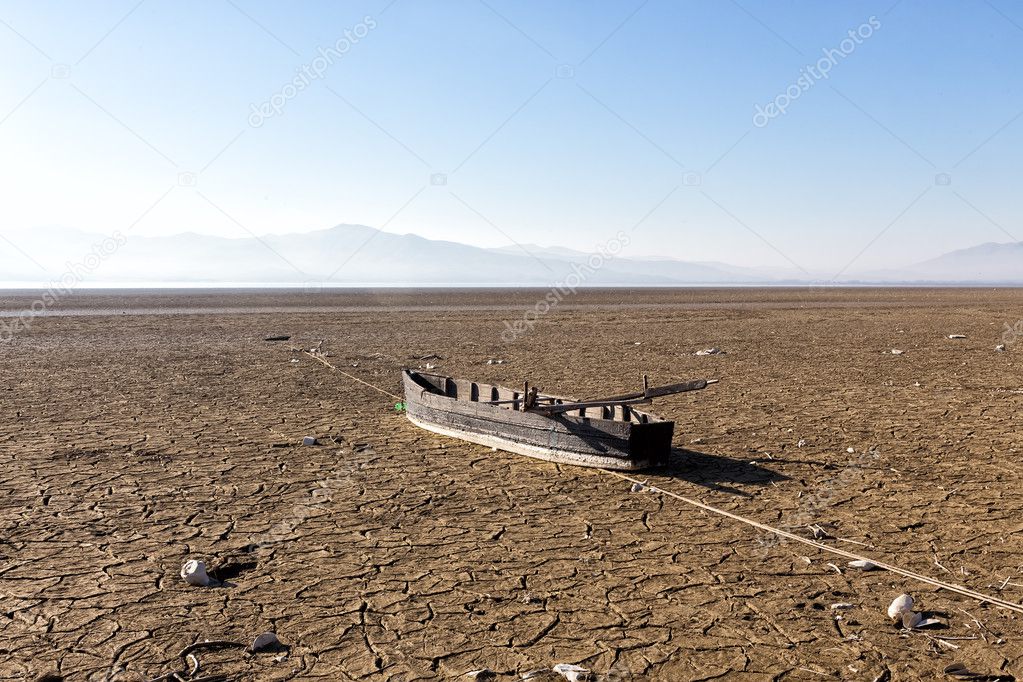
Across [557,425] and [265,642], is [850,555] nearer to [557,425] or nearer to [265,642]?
[557,425]

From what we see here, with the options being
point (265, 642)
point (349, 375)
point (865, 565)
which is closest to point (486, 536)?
point (265, 642)

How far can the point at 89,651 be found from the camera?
4.76 meters

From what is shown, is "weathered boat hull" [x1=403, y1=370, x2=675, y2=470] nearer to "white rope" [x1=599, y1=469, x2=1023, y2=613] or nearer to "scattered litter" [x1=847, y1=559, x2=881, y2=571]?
"white rope" [x1=599, y1=469, x2=1023, y2=613]

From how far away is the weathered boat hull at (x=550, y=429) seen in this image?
28.4 ft

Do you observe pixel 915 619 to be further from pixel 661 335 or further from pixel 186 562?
pixel 661 335

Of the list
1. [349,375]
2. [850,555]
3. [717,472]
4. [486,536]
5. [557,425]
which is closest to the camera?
[850,555]

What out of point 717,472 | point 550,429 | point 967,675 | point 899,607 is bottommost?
point 967,675

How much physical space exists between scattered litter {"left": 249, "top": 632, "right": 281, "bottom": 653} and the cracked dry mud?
83 millimetres

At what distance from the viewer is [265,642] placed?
191 inches

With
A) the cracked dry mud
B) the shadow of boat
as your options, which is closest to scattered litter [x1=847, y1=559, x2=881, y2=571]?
the cracked dry mud

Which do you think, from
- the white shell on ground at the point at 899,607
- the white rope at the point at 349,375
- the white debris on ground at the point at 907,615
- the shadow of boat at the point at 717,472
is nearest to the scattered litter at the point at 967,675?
the white debris on ground at the point at 907,615

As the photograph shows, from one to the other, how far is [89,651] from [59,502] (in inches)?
139

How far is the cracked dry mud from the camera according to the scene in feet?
15.8

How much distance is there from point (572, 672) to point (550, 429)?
189 inches
